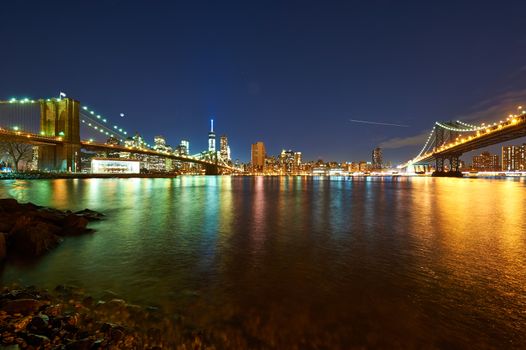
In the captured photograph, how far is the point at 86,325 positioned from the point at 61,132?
7560 centimetres

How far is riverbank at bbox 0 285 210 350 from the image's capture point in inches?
134

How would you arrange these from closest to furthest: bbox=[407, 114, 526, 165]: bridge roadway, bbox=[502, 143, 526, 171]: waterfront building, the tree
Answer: bbox=[407, 114, 526, 165]: bridge roadway → the tree → bbox=[502, 143, 526, 171]: waterfront building

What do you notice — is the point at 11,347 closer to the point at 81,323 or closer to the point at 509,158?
the point at 81,323

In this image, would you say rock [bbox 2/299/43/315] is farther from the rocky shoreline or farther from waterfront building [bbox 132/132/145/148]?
A: waterfront building [bbox 132/132/145/148]

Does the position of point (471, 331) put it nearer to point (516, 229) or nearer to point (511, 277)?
point (511, 277)

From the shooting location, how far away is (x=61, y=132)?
2559 inches

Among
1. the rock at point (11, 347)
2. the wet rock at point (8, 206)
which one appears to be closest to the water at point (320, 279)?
the rock at point (11, 347)

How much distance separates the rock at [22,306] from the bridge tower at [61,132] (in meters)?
70.0

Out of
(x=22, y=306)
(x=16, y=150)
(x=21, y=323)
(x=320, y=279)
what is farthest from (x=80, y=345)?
(x=16, y=150)

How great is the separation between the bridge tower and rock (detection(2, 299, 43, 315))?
230ft

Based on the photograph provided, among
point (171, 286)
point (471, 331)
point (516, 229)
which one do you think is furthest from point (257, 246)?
point (516, 229)

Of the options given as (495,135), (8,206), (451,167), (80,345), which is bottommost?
(80,345)

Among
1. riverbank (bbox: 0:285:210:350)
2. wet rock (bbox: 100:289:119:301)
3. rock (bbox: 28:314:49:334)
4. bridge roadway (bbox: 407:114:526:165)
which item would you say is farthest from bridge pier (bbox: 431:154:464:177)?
rock (bbox: 28:314:49:334)

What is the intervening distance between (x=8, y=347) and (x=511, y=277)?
8.58 metres
